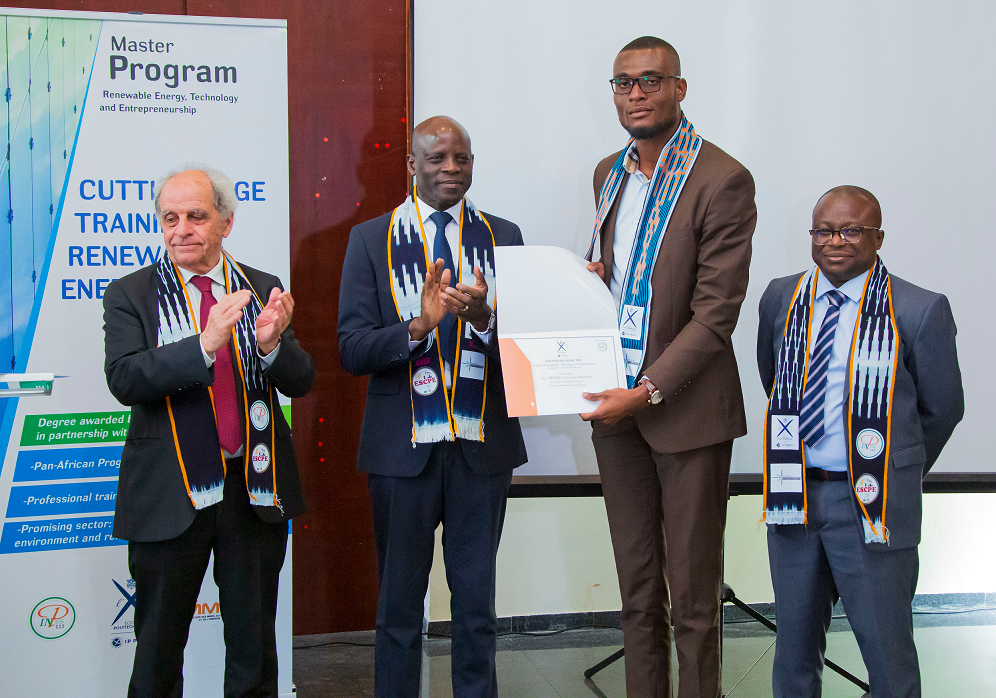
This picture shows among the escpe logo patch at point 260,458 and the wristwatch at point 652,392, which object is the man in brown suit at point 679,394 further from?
the escpe logo patch at point 260,458

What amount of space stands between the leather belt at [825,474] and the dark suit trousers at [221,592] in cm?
150

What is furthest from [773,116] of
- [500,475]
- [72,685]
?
[72,685]

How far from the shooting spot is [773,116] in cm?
336

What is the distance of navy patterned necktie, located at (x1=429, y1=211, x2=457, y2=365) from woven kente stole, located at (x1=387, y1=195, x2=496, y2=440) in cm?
2

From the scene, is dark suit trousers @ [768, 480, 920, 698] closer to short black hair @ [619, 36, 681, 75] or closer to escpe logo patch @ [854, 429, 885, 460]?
escpe logo patch @ [854, 429, 885, 460]

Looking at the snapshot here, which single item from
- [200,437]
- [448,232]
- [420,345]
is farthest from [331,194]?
[200,437]

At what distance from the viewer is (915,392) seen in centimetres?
233

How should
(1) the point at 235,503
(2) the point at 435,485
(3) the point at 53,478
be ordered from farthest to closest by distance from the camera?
(3) the point at 53,478 → (2) the point at 435,485 → (1) the point at 235,503

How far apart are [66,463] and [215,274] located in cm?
104

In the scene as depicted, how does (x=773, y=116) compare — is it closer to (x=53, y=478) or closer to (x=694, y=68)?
(x=694, y=68)

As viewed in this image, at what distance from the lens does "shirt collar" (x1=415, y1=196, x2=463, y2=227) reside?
8.07ft

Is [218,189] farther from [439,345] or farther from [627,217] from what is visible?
[627,217]

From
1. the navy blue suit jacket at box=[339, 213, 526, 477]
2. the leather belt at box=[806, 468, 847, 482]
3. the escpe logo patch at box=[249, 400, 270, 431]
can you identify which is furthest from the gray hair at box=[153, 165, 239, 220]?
the leather belt at box=[806, 468, 847, 482]

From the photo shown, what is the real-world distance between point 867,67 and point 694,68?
73 cm
